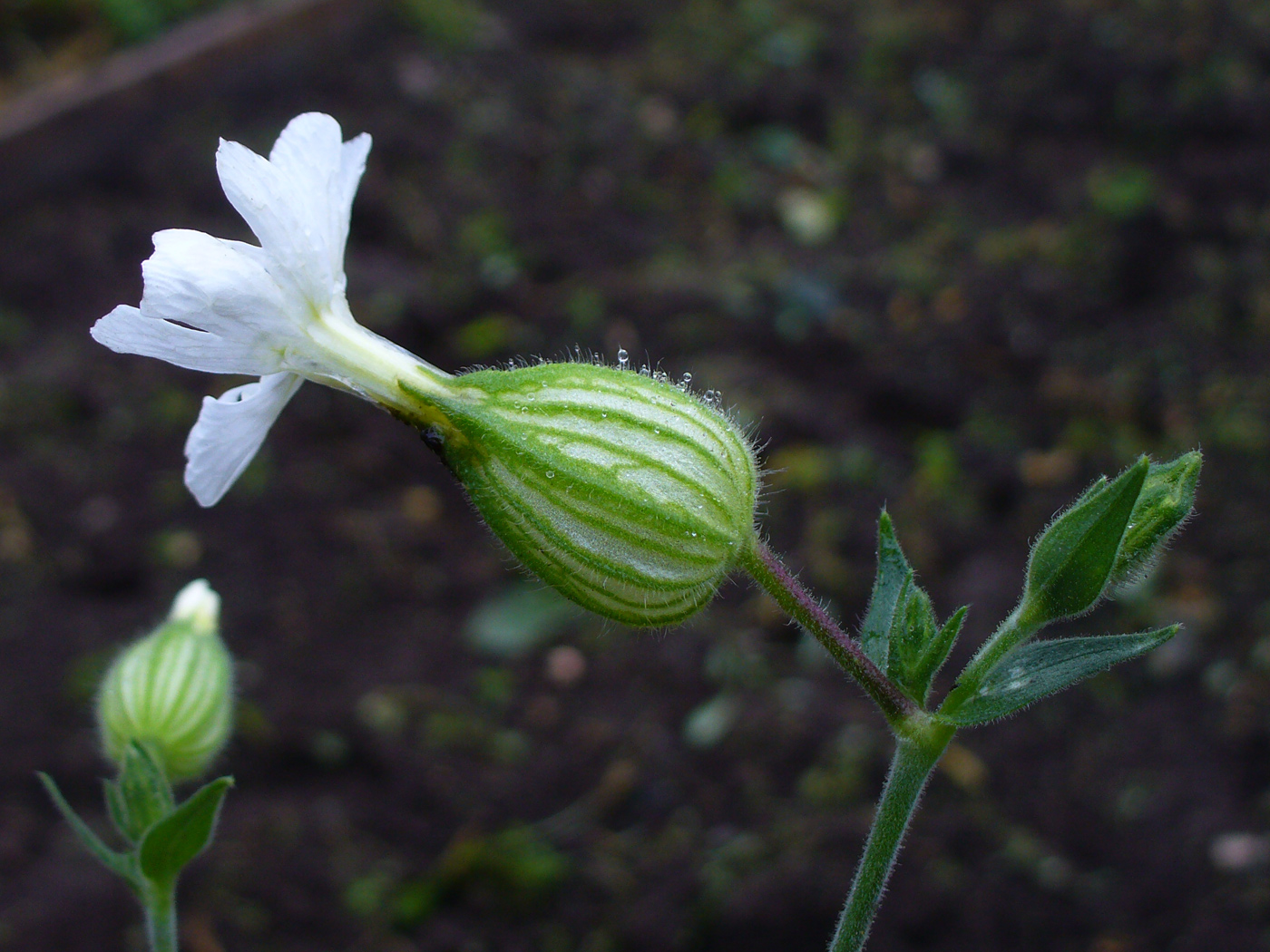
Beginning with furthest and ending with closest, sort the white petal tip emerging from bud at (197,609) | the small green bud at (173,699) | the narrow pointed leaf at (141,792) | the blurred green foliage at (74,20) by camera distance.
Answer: the blurred green foliage at (74,20), the white petal tip emerging from bud at (197,609), the small green bud at (173,699), the narrow pointed leaf at (141,792)

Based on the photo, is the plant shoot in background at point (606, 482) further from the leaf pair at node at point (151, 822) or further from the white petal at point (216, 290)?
the leaf pair at node at point (151, 822)

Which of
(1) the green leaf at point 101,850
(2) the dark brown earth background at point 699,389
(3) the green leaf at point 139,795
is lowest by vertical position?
(1) the green leaf at point 101,850

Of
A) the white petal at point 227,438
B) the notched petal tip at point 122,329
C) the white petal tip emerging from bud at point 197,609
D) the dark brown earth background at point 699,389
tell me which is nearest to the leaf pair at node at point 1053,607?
the white petal at point 227,438

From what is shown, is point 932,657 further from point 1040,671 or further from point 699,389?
point 699,389

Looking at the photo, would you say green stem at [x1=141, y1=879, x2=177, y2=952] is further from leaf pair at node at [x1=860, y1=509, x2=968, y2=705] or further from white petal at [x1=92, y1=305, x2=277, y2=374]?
leaf pair at node at [x1=860, y1=509, x2=968, y2=705]

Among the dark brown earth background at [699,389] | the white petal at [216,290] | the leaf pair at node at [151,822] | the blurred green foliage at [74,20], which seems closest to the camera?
the white petal at [216,290]
